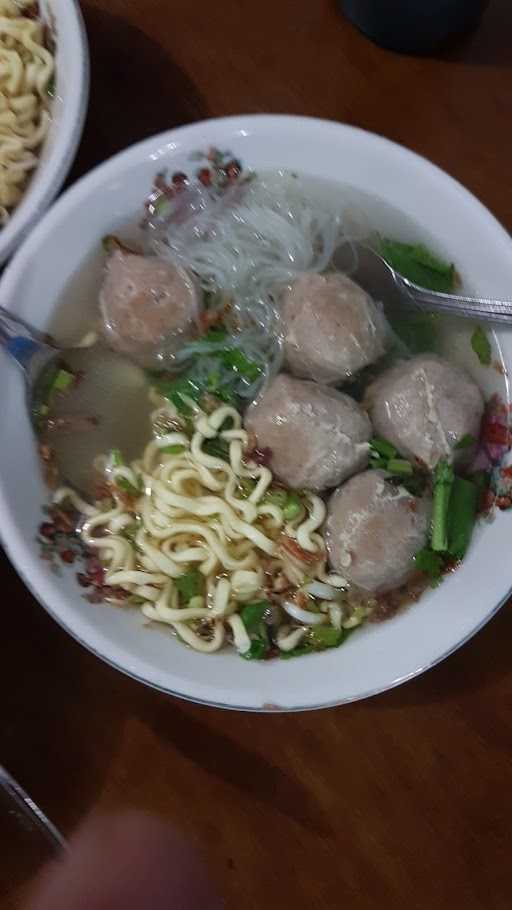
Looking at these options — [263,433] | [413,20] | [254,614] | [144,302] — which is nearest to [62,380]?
[144,302]

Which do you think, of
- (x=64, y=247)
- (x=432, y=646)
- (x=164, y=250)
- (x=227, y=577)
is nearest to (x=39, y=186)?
(x=64, y=247)

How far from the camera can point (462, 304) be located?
100cm

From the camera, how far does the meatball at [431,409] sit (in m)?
0.97

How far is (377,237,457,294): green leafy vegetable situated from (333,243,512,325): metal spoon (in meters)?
0.01

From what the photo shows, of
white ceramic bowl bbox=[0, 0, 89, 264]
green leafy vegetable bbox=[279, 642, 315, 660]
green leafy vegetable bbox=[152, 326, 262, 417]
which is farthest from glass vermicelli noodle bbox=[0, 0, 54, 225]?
green leafy vegetable bbox=[279, 642, 315, 660]

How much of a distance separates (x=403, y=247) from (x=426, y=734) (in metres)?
0.66

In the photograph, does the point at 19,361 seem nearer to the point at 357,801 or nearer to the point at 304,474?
the point at 304,474

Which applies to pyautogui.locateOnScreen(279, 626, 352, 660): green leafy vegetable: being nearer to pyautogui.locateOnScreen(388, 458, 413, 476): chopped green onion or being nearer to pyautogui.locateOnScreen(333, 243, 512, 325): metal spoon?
pyautogui.locateOnScreen(388, 458, 413, 476): chopped green onion

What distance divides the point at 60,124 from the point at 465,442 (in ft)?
2.18

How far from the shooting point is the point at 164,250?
3.59 ft

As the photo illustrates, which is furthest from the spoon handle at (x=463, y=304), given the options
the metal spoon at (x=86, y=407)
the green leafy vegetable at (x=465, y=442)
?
the metal spoon at (x=86, y=407)

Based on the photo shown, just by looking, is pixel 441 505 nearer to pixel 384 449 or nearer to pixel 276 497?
pixel 384 449

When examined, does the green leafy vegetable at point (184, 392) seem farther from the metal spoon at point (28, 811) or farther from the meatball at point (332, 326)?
Answer: the metal spoon at point (28, 811)

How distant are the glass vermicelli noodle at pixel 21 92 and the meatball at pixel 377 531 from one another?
2.04 feet
